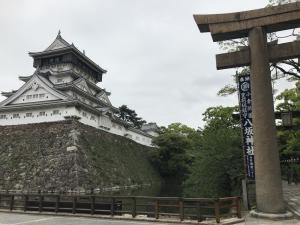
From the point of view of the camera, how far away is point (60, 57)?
46781mm

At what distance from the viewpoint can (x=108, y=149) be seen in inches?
1487

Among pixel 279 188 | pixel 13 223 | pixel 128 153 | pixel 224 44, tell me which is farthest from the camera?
pixel 128 153

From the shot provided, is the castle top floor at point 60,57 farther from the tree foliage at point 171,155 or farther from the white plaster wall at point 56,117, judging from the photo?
the tree foliage at point 171,155

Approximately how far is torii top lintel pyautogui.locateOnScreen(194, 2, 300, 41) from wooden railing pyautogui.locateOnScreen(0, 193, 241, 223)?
6.07 meters

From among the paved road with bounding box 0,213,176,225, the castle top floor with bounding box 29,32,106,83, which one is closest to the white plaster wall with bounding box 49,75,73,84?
the castle top floor with bounding box 29,32,106,83

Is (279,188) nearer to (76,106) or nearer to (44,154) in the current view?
(44,154)

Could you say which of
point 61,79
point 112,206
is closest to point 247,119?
point 112,206

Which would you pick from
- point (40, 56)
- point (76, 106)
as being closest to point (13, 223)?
point (76, 106)

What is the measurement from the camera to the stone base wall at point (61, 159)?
2861cm

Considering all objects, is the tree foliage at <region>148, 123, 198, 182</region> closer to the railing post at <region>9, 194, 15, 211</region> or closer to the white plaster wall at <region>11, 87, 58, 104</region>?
the white plaster wall at <region>11, 87, 58, 104</region>

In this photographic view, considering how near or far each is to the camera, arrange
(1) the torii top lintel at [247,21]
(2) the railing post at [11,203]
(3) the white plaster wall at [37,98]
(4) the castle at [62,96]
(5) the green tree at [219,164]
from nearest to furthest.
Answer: (1) the torii top lintel at [247,21], (2) the railing post at [11,203], (5) the green tree at [219,164], (4) the castle at [62,96], (3) the white plaster wall at [37,98]

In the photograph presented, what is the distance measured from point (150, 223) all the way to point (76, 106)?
25.5 metres

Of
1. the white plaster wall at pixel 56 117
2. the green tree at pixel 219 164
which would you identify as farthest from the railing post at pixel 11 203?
the white plaster wall at pixel 56 117

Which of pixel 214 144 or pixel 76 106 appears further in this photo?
pixel 76 106
